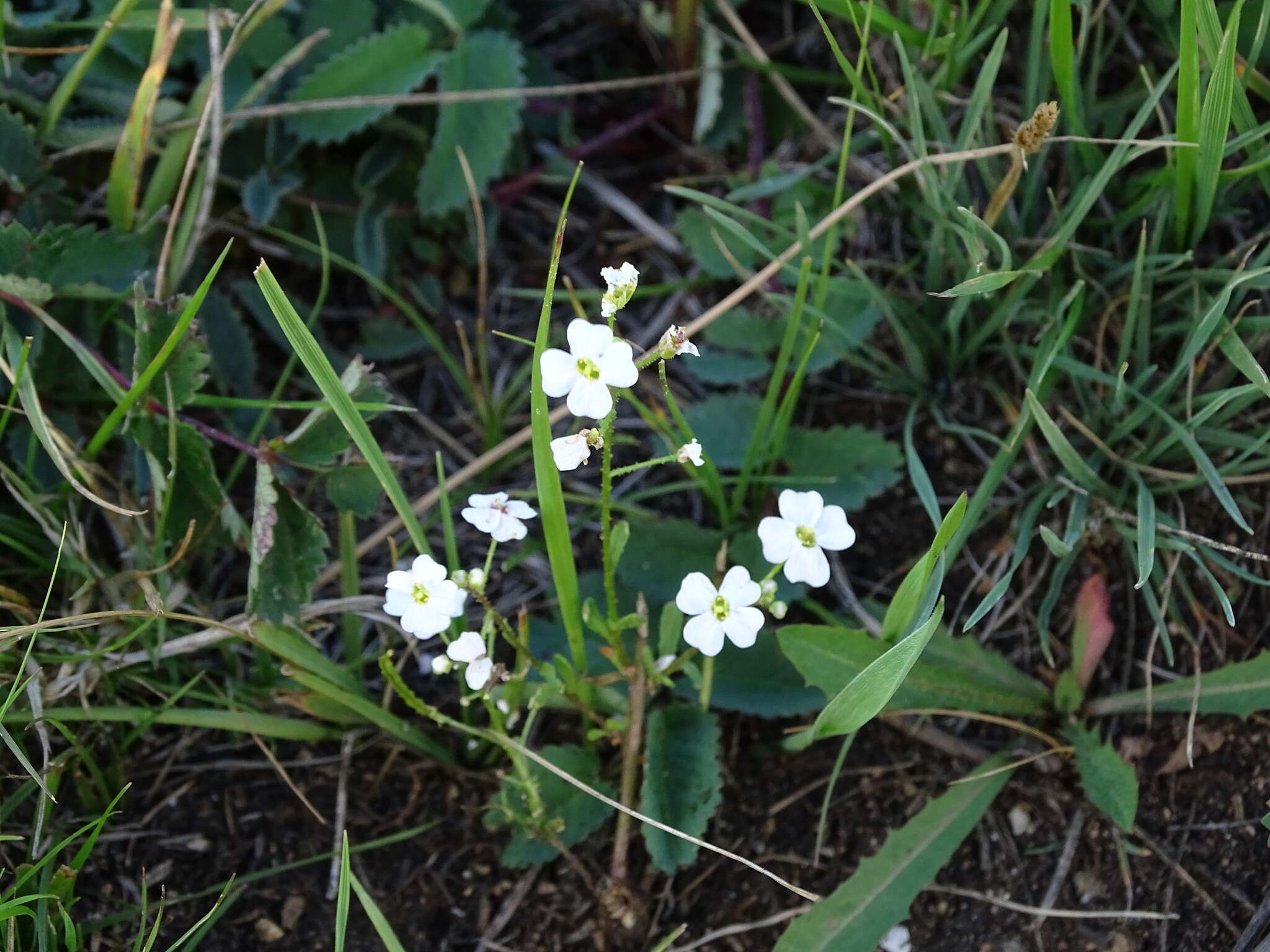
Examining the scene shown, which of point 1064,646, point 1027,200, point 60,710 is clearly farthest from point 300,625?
point 1027,200

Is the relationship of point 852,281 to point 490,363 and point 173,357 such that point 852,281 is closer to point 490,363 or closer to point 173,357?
point 490,363

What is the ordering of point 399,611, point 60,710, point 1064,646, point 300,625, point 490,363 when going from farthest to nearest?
point 490,363 < point 1064,646 < point 300,625 < point 60,710 < point 399,611

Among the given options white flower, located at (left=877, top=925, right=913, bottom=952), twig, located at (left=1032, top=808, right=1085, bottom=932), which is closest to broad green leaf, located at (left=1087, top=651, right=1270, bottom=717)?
twig, located at (left=1032, top=808, right=1085, bottom=932)

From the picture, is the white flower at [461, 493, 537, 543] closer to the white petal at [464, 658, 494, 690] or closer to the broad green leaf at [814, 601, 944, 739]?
the white petal at [464, 658, 494, 690]

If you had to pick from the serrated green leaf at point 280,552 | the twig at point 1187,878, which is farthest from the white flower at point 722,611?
the twig at point 1187,878

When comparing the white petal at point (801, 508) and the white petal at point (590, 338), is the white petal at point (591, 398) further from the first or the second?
the white petal at point (801, 508)

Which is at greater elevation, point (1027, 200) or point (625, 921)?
point (1027, 200)

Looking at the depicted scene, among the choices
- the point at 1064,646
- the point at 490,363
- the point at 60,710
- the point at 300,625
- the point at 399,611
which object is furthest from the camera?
the point at 490,363
